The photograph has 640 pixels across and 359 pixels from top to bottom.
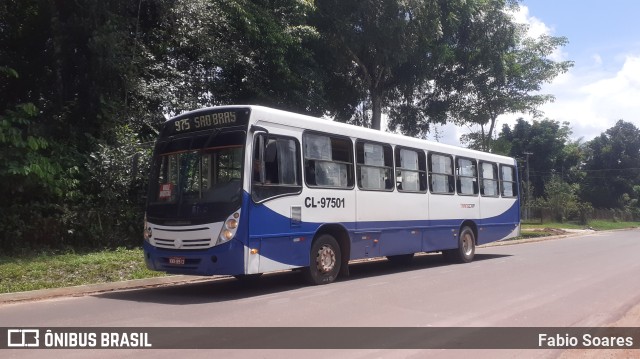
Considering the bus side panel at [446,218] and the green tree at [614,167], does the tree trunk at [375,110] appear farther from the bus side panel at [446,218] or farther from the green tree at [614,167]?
the green tree at [614,167]

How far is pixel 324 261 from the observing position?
11.2 meters

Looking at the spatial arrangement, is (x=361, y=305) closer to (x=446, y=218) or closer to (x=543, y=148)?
(x=446, y=218)

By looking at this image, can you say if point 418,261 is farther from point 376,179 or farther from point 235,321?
point 235,321

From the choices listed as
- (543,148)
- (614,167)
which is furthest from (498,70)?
(614,167)

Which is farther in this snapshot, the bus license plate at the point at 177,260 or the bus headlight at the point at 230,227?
the bus license plate at the point at 177,260

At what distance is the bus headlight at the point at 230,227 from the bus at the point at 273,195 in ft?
0.05

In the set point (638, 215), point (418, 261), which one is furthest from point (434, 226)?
point (638, 215)

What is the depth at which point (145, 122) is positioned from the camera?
16.8 metres

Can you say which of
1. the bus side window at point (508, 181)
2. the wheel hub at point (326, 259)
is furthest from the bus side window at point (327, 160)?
the bus side window at point (508, 181)

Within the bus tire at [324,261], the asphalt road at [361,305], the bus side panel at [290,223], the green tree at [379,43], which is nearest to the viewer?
the asphalt road at [361,305]

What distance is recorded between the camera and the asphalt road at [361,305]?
7500 millimetres

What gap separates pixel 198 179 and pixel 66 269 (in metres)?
4.02

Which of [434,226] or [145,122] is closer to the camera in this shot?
[434,226]

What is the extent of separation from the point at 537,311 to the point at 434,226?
20.1 feet
